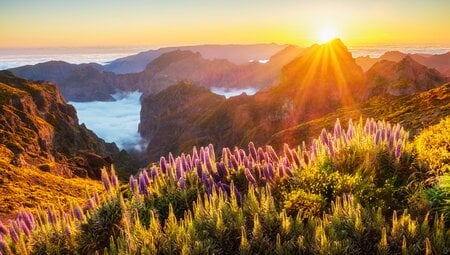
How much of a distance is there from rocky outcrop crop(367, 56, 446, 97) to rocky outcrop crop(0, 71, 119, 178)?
331ft

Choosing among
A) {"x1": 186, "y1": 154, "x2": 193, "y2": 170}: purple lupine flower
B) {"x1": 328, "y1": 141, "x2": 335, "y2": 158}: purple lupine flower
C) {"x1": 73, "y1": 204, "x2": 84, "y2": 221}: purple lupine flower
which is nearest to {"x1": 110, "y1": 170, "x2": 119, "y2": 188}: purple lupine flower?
{"x1": 73, "y1": 204, "x2": 84, "y2": 221}: purple lupine flower

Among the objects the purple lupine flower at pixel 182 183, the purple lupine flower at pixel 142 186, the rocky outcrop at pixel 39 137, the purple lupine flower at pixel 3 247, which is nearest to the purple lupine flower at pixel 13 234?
the purple lupine flower at pixel 3 247

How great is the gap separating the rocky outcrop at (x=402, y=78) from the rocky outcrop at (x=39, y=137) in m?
101

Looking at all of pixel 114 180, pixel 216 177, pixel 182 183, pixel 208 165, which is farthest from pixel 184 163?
pixel 114 180

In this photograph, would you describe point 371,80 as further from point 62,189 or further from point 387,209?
point 387,209

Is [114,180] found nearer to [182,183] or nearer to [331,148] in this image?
[182,183]

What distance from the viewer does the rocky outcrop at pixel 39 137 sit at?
50744 mm

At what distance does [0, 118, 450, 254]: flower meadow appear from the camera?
6.20 meters

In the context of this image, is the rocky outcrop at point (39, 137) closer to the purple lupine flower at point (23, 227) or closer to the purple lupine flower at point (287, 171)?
the purple lupine flower at point (23, 227)

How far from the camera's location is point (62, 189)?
27.2 meters

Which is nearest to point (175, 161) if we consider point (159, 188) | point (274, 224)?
point (159, 188)

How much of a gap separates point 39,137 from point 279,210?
8345 cm

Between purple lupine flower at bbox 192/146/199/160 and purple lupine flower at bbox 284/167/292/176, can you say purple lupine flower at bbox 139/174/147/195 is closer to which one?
Answer: purple lupine flower at bbox 192/146/199/160

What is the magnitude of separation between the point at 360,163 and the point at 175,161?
14.0ft
